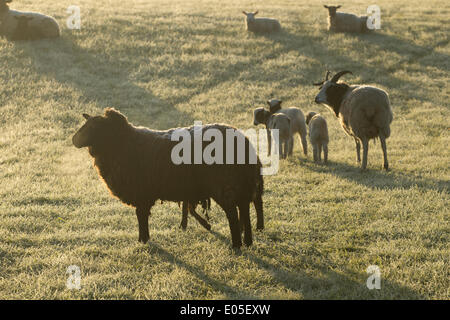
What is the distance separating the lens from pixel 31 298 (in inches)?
238

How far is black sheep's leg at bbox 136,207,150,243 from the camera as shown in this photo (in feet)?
24.4

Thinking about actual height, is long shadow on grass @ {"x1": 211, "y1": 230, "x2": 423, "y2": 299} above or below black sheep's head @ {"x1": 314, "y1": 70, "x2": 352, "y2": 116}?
below

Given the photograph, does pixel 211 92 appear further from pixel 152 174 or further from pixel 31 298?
pixel 31 298

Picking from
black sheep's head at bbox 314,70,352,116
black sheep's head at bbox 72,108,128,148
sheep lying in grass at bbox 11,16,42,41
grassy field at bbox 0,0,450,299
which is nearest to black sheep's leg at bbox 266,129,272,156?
grassy field at bbox 0,0,450,299

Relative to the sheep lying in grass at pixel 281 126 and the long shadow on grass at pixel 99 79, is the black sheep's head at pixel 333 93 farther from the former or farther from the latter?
the long shadow on grass at pixel 99 79

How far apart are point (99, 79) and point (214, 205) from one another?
522 inches

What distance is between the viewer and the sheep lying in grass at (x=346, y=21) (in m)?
26.4

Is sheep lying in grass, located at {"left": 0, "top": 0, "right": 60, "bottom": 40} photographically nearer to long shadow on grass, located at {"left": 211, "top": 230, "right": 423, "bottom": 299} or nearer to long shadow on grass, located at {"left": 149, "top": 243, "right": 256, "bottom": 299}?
long shadow on grass, located at {"left": 149, "top": 243, "right": 256, "bottom": 299}

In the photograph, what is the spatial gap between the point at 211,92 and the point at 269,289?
14.4 metres

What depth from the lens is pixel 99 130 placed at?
7234 mm

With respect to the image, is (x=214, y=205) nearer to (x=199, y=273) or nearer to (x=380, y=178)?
(x=199, y=273)

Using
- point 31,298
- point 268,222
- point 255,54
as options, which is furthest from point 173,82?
point 31,298

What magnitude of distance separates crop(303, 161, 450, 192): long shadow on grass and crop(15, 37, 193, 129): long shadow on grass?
642 centimetres

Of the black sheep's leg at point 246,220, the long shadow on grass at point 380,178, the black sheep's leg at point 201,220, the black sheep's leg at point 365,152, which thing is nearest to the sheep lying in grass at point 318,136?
the long shadow on grass at point 380,178
